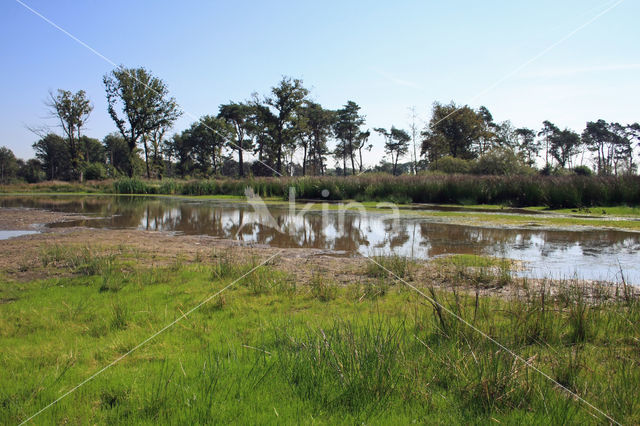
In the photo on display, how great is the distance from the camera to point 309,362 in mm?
2912

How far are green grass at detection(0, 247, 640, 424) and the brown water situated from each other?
2.66 m

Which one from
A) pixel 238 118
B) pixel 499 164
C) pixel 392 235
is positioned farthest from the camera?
pixel 238 118

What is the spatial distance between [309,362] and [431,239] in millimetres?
7888

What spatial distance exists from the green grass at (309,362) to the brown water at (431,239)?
266cm

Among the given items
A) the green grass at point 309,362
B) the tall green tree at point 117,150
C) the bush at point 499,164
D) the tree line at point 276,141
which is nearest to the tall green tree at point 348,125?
the tree line at point 276,141

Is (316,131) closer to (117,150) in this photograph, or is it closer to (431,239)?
(117,150)

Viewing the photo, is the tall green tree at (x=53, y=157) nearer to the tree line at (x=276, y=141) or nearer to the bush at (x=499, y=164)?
Result: the tree line at (x=276, y=141)

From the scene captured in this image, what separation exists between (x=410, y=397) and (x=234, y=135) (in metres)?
66.8

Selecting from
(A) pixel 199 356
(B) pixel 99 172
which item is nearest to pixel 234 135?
(B) pixel 99 172

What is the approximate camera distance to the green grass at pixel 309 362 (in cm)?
246

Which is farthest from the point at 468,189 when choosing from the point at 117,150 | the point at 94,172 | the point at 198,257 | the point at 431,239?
the point at 117,150

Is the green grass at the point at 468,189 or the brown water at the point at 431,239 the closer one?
the brown water at the point at 431,239

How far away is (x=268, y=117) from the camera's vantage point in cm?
5397

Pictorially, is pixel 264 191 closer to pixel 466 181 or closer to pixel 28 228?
pixel 466 181
